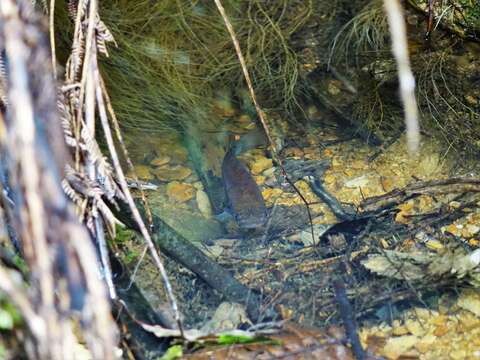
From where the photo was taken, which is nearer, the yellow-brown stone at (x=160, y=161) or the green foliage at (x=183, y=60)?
the yellow-brown stone at (x=160, y=161)

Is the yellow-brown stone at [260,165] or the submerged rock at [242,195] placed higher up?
the yellow-brown stone at [260,165]

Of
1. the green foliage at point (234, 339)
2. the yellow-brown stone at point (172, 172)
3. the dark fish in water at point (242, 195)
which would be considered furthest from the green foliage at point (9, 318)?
the yellow-brown stone at point (172, 172)

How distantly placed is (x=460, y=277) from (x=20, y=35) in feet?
4.85

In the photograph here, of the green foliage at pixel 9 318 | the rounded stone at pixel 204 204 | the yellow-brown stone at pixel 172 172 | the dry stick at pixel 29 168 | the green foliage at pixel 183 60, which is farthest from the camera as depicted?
the green foliage at pixel 183 60

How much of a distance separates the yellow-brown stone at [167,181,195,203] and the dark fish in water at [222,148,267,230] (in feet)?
0.51

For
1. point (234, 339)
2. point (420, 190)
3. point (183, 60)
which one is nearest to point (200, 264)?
point (234, 339)

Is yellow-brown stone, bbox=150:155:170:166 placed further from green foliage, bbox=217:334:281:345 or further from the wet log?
green foliage, bbox=217:334:281:345

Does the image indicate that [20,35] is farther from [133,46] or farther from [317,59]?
[317,59]

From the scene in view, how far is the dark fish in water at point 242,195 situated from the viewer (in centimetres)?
238

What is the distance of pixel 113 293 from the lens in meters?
1.61

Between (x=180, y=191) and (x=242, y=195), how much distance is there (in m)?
0.27

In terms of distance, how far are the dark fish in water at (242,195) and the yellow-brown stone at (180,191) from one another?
154mm

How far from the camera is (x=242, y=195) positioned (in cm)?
249

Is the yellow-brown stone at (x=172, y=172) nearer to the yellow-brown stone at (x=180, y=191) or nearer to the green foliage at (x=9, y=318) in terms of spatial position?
the yellow-brown stone at (x=180, y=191)
